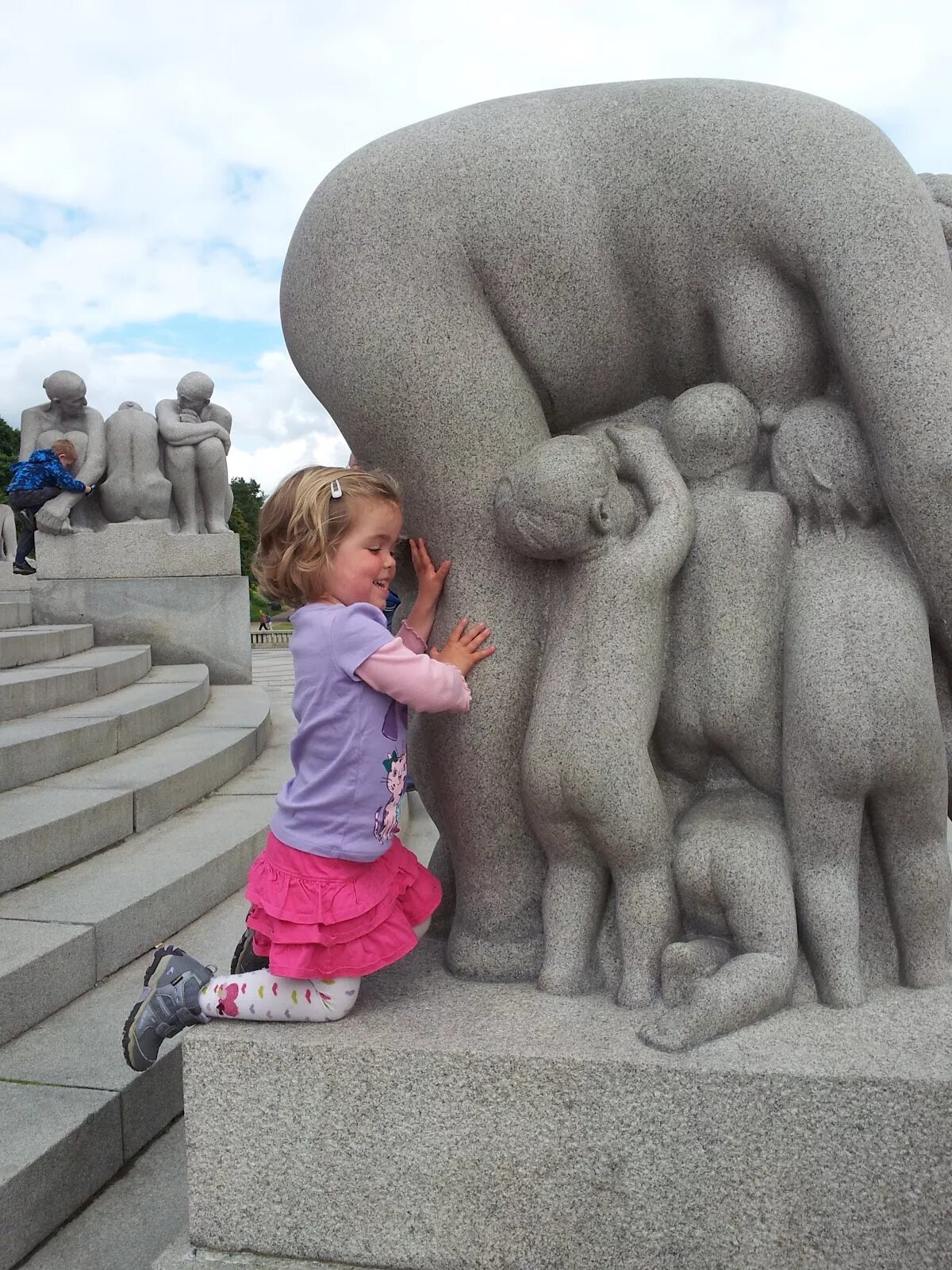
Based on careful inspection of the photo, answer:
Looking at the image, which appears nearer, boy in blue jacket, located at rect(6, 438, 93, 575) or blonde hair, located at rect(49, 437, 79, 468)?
boy in blue jacket, located at rect(6, 438, 93, 575)

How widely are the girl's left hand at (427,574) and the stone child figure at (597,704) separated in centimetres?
16

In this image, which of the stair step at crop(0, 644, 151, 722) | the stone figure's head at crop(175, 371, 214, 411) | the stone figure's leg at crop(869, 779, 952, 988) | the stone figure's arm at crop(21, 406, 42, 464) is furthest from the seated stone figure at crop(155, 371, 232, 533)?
the stone figure's leg at crop(869, 779, 952, 988)

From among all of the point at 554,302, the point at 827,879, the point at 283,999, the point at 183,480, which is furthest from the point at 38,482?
the point at 827,879

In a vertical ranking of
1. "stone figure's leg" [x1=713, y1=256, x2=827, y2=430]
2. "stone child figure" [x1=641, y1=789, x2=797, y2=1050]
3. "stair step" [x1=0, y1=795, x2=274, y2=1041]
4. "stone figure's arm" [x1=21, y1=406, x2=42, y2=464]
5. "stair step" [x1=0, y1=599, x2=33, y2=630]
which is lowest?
"stair step" [x1=0, y1=795, x2=274, y2=1041]

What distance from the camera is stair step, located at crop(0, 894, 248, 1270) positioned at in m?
1.87

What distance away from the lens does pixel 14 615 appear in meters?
7.20

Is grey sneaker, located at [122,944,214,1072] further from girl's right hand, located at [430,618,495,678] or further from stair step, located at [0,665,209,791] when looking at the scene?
stair step, located at [0,665,209,791]

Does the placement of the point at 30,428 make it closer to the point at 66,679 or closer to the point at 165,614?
the point at 165,614

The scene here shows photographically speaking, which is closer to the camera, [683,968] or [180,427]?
[683,968]

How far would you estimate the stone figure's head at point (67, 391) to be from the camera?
829cm

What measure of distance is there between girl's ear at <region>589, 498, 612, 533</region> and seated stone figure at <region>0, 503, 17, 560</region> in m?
14.3

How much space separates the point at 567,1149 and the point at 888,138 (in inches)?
76.8

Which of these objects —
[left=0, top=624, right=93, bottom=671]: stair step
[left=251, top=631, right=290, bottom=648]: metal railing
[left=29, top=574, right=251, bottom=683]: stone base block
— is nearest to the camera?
[left=0, top=624, right=93, bottom=671]: stair step

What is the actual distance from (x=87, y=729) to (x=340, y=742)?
2993 mm
